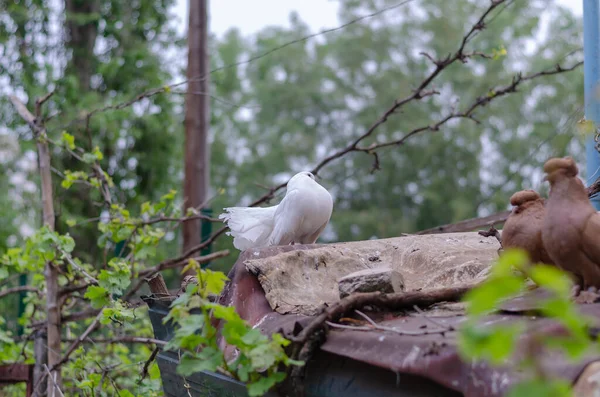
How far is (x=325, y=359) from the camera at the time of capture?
240 cm

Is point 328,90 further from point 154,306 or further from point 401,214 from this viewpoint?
point 154,306

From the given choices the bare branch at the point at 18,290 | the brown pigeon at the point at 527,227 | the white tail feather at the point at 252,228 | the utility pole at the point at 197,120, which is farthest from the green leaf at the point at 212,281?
the utility pole at the point at 197,120

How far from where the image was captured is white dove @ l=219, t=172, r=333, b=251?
344cm

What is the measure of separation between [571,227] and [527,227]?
0.27 metres

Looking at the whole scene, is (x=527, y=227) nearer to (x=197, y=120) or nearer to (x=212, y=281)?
(x=212, y=281)

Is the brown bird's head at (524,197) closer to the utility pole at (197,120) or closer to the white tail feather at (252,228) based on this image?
the white tail feather at (252,228)

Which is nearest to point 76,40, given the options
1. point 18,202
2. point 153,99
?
point 153,99

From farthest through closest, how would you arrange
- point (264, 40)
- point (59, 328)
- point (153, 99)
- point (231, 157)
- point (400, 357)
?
point (264, 40)
point (231, 157)
point (153, 99)
point (59, 328)
point (400, 357)

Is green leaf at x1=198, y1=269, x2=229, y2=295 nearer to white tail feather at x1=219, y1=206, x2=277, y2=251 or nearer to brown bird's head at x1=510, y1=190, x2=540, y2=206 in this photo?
brown bird's head at x1=510, y1=190, x2=540, y2=206

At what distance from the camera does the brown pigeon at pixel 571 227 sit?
2.08 m

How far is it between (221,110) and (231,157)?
242 cm

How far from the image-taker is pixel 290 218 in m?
3.44

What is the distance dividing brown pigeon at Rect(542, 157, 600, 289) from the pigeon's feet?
0.02 metres

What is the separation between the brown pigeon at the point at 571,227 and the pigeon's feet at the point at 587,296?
0.02 metres
